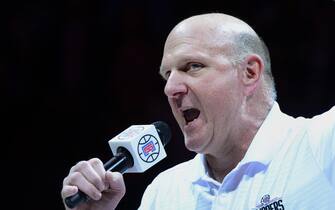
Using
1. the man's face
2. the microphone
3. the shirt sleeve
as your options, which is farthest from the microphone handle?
the shirt sleeve

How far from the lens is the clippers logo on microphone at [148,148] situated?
1837 mm

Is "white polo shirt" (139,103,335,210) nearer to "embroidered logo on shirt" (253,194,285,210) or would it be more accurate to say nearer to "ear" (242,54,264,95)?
"embroidered logo on shirt" (253,194,285,210)

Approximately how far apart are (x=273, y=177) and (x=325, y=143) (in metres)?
0.20

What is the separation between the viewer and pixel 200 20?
2152 mm

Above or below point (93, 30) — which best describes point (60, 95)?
below

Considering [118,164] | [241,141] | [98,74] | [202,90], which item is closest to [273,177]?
[241,141]

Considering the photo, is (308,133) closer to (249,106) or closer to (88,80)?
(249,106)

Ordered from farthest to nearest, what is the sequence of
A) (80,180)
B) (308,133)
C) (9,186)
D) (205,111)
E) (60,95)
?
(60,95) < (9,186) < (205,111) < (308,133) < (80,180)

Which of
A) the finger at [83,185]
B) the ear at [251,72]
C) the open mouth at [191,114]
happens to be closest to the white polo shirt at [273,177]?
the ear at [251,72]

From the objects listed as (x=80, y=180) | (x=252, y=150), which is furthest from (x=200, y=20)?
(x=80, y=180)

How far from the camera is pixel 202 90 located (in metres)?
2.05

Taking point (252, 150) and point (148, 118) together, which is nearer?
point (252, 150)

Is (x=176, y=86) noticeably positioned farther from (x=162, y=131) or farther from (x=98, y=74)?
(x=98, y=74)

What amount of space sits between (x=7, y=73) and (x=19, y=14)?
1.30 feet
